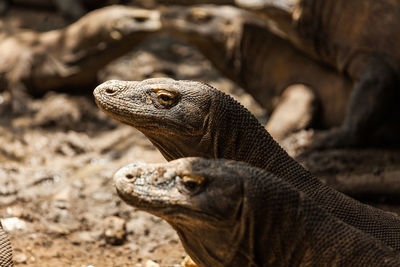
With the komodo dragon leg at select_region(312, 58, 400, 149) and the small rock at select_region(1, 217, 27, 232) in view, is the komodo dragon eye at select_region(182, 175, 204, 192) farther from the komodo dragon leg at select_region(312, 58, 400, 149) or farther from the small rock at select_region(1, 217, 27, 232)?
the komodo dragon leg at select_region(312, 58, 400, 149)

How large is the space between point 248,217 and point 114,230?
7.34 ft

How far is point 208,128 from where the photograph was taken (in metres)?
3.18

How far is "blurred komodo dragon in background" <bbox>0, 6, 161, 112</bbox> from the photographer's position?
25.6 feet

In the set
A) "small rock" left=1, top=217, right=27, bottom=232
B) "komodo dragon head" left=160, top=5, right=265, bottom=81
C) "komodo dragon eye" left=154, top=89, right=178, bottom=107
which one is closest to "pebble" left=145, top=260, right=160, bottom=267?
"small rock" left=1, top=217, right=27, bottom=232

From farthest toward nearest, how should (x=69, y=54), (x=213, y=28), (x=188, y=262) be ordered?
1. (x=69, y=54)
2. (x=213, y=28)
3. (x=188, y=262)

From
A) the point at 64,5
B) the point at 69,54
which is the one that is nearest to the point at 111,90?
the point at 69,54

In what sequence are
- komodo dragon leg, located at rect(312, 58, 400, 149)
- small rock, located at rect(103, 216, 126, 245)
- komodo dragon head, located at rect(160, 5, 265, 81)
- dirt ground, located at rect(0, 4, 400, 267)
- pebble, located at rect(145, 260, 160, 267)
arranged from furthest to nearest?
komodo dragon head, located at rect(160, 5, 265, 81) → komodo dragon leg, located at rect(312, 58, 400, 149) → small rock, located at rect(103, 216, 126, 245) → dirt ground, located at rect(0, 4, 400, 267) → pebble, located at rect(145, 260, 160, 267)

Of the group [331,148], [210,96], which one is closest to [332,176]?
[331,148]

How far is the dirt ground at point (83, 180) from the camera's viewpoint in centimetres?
402

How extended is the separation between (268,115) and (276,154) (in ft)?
14.0

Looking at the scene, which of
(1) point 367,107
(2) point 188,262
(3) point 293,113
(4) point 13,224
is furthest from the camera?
(3) point 293,113

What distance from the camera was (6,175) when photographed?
209 inches

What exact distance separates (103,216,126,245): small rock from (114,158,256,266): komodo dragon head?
1.84 m

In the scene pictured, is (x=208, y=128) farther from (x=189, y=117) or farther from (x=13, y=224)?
(x=13, y=224)
